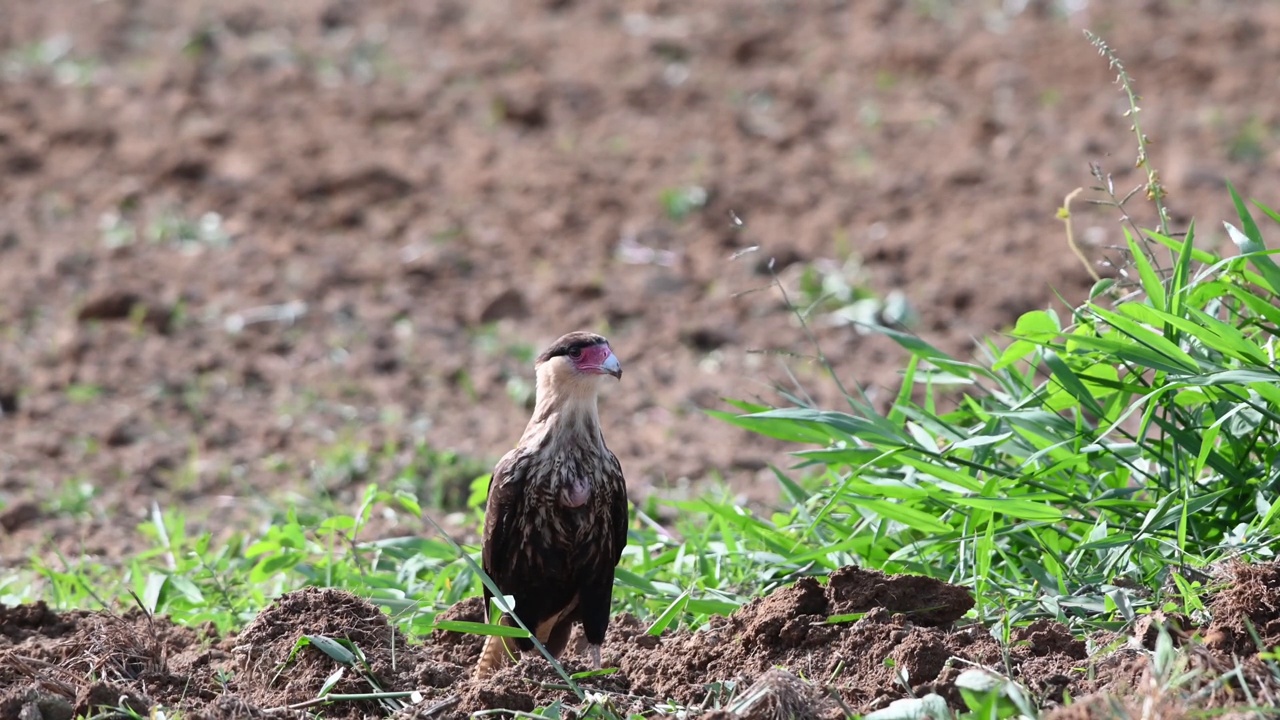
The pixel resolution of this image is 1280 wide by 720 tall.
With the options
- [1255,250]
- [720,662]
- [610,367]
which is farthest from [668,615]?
[1255,250]

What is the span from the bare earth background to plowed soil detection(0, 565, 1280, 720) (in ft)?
6.18

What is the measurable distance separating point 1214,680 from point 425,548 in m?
2.36

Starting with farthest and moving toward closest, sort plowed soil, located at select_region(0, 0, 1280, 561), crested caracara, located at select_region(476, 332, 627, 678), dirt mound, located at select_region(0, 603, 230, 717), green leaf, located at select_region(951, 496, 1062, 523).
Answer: plowed soil, located at select_region(0, 0, 1280, 561)
crested caracara, located at select_region(476, 332, 627, 678)
green leaf, located at select_region(951, 496, 1062, 523)
dirt mound, located at select_region(0, 603, 230, 717)

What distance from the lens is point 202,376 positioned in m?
7.26

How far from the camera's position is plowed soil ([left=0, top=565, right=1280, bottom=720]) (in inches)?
125

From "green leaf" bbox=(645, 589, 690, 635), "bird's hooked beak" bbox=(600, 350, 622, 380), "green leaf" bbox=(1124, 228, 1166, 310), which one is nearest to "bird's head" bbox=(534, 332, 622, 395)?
"bird's hooked beak" bbox=(600, 350, 622, 380)

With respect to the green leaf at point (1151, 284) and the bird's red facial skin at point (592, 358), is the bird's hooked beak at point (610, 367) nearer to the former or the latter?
the bird's red facial skin at point (592, 358)

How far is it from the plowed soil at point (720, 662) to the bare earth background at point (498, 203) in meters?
1.88

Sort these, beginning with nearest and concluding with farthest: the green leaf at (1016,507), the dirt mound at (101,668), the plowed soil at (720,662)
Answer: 1. the plowed soil at (720,662)
2. the dirt mound at (101,668)
3. the green leaf at (1016,507)

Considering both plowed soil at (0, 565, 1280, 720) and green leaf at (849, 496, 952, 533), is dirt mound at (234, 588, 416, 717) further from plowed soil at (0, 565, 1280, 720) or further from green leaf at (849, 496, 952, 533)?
green leaf at (849, 496, 952, 533)

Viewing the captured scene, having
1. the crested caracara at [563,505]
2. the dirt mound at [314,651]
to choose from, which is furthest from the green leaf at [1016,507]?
the dirt mound at [314,651]

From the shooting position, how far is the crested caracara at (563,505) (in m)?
3.90

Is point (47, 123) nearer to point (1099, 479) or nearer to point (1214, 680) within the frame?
point (1099, 479)

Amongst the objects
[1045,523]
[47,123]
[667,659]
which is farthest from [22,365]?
[1045,523]
